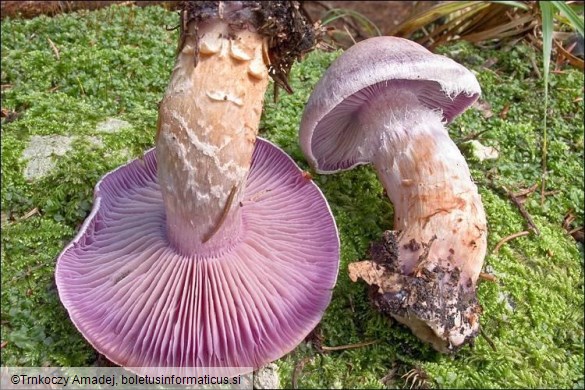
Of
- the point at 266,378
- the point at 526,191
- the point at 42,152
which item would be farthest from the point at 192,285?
the point at 526,191

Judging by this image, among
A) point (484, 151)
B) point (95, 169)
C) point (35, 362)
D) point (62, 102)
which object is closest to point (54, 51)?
point (62, 102)

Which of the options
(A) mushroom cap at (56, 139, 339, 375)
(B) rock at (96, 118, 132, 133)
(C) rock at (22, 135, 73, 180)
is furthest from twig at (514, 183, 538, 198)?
(C) rock at (22, 135, 73, 180)

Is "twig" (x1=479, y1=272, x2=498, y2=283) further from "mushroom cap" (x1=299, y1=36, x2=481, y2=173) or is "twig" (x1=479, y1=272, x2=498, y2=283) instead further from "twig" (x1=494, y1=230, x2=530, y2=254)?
"mushroom cap" (x1=299, y1=36, x2=481, y2=173)

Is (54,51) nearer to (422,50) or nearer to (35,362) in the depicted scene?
(35,362)

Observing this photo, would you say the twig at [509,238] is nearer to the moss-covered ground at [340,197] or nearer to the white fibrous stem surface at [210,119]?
the moss-covered ground at [340,197]

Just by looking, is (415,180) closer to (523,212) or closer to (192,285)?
(523,212)

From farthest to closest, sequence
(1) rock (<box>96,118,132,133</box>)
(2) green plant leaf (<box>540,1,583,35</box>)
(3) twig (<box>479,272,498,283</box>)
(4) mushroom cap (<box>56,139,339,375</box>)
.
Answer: (2) green plant leaf (<box>540,1,583,35</box>) < (1) rock (<box>96,118,132,133</box>) < (3) twig (<box>479,272,498,283</box>) < (4) mushroom cap (<box>56,139,339,375</box>)

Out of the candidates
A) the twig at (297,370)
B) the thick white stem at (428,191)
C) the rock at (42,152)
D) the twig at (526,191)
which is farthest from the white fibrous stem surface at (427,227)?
the rock at (42,152)
